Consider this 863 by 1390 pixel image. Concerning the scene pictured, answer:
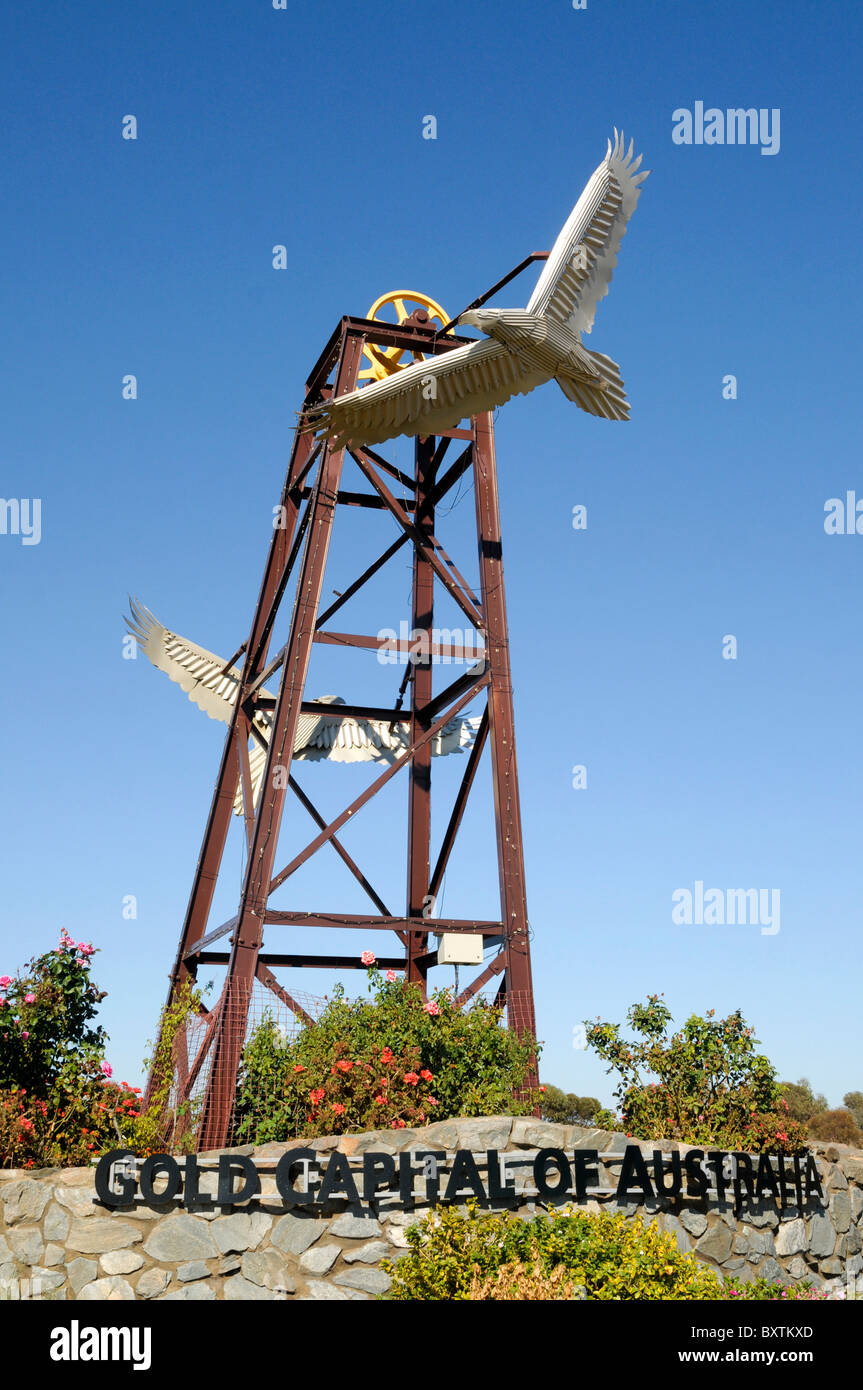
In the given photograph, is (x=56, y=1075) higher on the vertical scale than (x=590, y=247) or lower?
lower

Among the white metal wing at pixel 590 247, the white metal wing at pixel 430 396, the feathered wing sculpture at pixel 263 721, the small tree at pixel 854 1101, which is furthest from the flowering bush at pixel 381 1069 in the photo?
the small tree at pixel 854 1101

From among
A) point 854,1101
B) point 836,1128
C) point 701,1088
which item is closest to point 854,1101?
point 854,1101

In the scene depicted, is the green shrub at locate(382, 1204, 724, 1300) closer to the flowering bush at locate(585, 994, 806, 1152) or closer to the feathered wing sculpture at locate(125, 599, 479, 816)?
the flowering bush at locate(585, 994, 806, 1152)

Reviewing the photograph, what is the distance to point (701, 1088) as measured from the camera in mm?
10273

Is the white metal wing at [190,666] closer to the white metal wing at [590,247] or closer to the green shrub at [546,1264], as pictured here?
the white metal wing at [590,247]

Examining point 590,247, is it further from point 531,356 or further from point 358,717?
point 358,717

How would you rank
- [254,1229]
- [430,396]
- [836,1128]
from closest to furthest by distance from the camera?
[254,1229]
[430,396]
[836,1128]

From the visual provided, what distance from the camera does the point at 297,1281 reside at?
7.39m

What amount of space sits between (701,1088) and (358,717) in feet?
19.5

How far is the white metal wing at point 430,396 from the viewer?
1001cm

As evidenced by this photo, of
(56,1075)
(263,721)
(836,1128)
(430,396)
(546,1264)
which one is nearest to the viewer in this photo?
(546,1264)

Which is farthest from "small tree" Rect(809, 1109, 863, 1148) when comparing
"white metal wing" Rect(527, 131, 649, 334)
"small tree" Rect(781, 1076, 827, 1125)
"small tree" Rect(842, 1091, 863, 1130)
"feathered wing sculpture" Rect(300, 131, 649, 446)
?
"white metal wing" Rect(527, 131, 649, 334)

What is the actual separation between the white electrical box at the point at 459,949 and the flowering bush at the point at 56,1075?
3441mm
